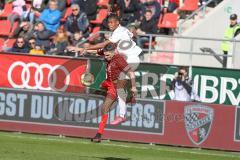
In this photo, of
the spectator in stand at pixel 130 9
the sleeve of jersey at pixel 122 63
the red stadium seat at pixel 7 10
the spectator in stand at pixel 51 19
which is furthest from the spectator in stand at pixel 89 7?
the sleeve of jersey at pixel 122 63

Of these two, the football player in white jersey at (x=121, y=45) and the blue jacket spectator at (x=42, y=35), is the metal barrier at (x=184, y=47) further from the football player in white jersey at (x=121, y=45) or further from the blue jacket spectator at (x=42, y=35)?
the football player in white jersey at (x=121, y=45)

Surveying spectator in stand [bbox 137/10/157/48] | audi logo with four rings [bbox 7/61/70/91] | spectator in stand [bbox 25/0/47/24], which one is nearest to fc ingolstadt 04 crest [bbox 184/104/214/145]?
audi logo with four rings [bbox 7/61/70/91]

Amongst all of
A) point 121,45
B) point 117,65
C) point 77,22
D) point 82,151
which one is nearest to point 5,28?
point 77,22

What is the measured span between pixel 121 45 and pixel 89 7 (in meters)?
9.13

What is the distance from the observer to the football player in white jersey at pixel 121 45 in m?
14.0

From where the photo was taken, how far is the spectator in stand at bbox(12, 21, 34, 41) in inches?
932

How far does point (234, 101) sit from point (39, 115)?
464 cm

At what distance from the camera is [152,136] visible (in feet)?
58.8

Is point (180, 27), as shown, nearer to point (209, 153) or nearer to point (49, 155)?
point (209, 153)

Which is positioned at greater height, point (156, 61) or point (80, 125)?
point (156, 61)

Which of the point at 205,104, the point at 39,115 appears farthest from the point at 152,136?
the point at 39,115

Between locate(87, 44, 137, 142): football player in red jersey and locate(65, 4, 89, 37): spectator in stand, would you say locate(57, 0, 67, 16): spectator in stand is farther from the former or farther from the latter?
locate(87, 44, 137, 142): football player in red jersey

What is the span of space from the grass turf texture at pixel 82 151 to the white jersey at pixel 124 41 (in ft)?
6.37

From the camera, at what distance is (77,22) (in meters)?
22.9
